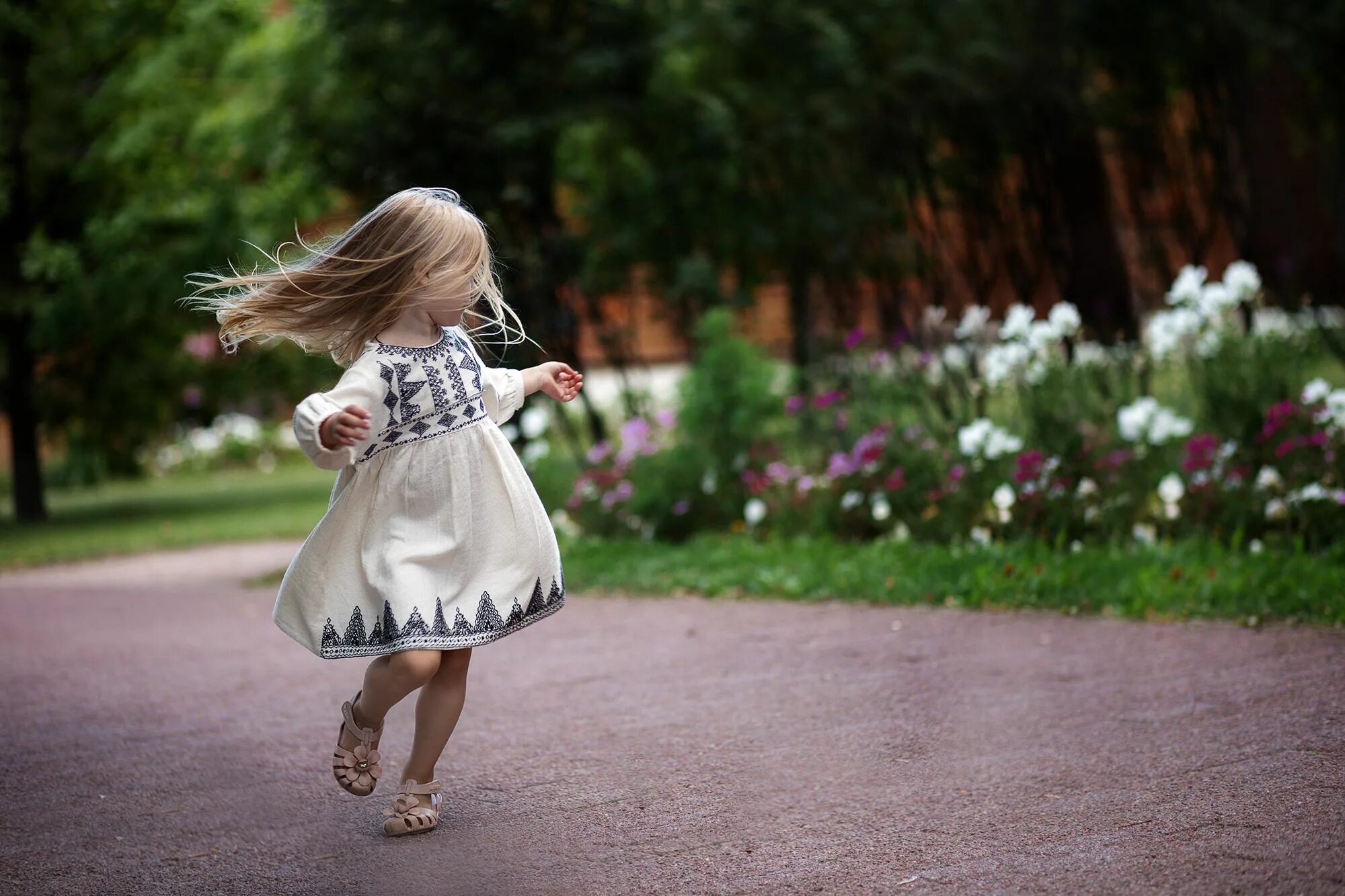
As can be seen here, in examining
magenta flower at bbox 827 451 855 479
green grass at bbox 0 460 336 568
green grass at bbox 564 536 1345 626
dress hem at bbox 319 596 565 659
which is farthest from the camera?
green grass at bbox 0 460 336 568

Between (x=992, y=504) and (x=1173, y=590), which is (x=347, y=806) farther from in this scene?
(x=992, y=504)

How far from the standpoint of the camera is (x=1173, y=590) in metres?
5.73

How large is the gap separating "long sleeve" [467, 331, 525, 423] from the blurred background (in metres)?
1.50

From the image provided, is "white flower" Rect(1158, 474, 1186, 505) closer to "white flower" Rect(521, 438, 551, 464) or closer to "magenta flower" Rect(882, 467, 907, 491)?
"magenta flower" Rect(882, 467, 907, 491)

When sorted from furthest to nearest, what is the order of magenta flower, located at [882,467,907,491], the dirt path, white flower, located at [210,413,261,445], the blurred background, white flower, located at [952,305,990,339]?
white flower, located at [210,413,261,445] → white flower, located at [952,305,990,339] → magenta flower, located at [882,467,907,491] → the blurred background → the dirt path

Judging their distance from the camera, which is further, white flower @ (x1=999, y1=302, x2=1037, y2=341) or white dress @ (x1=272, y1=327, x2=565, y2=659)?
white flower @ (x1=999, y1=302, x2=1037, y2=341)

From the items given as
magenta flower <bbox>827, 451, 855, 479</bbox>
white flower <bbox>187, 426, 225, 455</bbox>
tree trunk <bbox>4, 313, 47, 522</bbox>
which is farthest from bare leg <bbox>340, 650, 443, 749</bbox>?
white flower <bbox>187, 426, 225, 455</bbox>

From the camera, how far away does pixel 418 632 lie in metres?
3.40

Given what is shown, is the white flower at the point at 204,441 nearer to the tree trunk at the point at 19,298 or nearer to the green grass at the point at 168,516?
the green grass at the point at 168,516

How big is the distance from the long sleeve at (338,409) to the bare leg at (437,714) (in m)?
0.55

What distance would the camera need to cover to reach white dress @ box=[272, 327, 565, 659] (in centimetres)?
345

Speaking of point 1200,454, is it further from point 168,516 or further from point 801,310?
point 168,516

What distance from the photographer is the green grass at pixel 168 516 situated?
477 inches

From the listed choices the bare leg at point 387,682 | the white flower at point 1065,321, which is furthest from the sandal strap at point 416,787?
the white flower at point 1065,321
